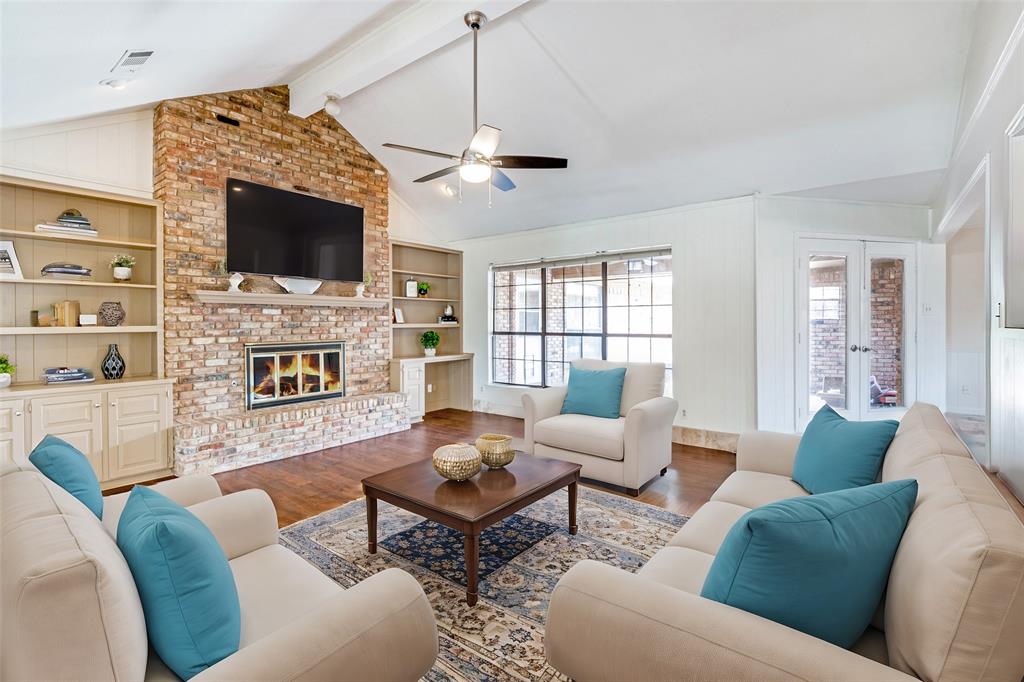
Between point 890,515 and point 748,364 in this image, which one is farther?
Answer: point 748,364

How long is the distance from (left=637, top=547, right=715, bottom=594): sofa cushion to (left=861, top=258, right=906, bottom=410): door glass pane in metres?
3.99

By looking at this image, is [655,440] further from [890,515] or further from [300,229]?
[300,229]

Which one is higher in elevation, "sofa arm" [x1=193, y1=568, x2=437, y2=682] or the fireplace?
the fireplace

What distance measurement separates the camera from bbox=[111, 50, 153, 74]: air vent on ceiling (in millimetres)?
2740

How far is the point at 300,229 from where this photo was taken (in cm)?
490

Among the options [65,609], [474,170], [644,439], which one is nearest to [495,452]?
[644,439]

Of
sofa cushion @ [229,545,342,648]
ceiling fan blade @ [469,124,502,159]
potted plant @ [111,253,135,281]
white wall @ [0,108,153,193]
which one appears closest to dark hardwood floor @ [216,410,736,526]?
sofa cushion @ [229,545,342,648]

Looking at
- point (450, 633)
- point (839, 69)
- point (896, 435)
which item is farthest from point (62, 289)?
point (839, 69)

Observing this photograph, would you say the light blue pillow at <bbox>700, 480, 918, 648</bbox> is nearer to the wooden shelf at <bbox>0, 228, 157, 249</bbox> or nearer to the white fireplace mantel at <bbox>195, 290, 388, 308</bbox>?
the white fireplace mantel at <bbox>195, 290, 388, 308</bbox>

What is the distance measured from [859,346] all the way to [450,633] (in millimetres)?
4546

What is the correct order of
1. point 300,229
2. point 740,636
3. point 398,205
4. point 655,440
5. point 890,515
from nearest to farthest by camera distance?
point 740,636 → point 890,515 → point 655,440 → point 300,229 → point 398,205

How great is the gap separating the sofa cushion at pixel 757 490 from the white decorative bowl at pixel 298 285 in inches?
170

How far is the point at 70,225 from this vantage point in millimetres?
3680

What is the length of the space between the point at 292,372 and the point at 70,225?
6.93 ft
